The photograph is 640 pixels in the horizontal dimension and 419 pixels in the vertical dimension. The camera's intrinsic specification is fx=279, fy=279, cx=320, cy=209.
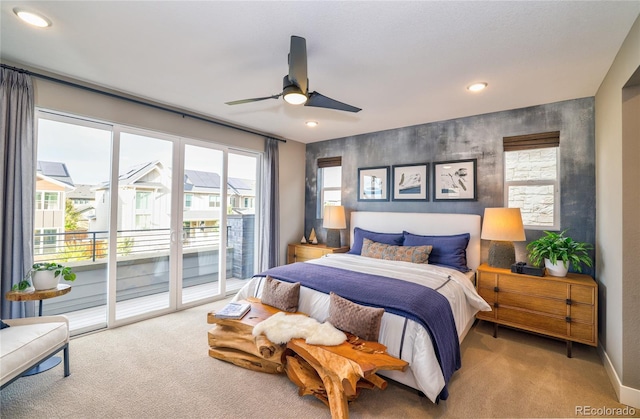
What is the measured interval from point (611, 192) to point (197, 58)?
368 centimetres

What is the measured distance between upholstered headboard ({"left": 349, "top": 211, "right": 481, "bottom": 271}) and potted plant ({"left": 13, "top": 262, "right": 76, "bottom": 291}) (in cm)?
361

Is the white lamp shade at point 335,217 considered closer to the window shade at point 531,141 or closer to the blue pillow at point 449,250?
the blue pillow at point 449,250

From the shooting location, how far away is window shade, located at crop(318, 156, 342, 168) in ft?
16.4

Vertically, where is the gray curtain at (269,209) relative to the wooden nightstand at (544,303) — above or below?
above

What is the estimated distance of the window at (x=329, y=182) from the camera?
5043 millimetres

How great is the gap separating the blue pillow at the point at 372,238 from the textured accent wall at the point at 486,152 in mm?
495

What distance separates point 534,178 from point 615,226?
124 centimetres

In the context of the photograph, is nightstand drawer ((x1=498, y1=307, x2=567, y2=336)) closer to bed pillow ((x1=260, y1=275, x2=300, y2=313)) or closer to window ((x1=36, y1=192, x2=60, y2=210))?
bed pillow ((x1=260, y1=275, x2=300, y2=313))

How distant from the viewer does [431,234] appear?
3852 millimetres

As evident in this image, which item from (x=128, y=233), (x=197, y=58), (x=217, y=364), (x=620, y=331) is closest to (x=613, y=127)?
(x=620, y=331)

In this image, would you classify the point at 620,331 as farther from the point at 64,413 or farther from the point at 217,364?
the point at 64,413

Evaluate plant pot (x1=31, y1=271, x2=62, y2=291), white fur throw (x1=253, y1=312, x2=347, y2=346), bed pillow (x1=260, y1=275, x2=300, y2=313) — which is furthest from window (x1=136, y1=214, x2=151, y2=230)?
white fur throw (x1=253, y1=312, x2=347, y2=346)

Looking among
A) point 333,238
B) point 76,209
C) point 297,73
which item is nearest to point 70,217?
point 76,209

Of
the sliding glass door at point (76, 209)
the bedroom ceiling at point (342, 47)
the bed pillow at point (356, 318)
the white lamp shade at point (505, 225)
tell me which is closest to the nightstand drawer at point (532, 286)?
the white lamp shade at point (505, 225)
